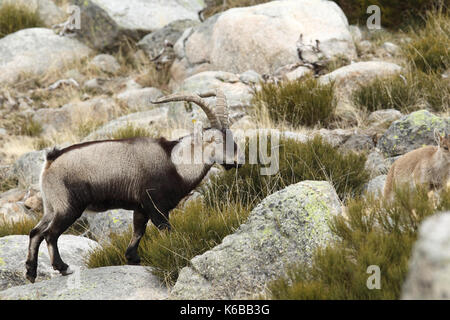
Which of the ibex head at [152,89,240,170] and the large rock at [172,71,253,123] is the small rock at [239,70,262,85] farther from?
the ibex head at [152,89,240,170]

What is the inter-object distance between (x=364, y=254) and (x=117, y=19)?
13.8m

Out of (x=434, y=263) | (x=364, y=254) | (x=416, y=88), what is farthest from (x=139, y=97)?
(x=434, y=263)

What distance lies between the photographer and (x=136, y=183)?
502 centimetres

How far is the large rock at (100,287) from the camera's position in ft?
14.4

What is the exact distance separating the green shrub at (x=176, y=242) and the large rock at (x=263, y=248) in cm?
35

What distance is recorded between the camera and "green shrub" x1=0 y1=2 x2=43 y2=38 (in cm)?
1688

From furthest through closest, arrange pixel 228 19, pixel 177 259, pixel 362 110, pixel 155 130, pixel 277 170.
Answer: pixel 228 19 < pixel 155 130 < pixel 362 110 < pixel 277 170 < pixel 177 259

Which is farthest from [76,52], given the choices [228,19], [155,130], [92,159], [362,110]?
[92,159]

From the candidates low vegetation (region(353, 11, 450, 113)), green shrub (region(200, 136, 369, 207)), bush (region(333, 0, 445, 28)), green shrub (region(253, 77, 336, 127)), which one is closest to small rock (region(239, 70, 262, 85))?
green shrub (region(253, 77, 336, 127))

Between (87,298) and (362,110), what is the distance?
260 inches

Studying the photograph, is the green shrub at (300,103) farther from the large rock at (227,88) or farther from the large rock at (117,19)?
the large rock at (117,19)

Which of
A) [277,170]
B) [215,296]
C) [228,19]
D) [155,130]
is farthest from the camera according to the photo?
[228,19]

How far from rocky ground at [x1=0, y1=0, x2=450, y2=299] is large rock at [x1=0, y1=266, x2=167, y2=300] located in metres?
0.02

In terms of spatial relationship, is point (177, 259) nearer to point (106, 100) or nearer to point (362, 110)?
point (362, 110)
